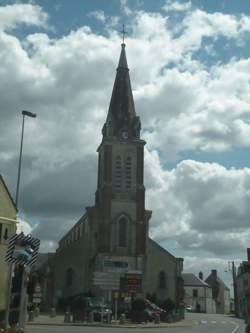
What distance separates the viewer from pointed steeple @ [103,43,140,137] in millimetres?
66188

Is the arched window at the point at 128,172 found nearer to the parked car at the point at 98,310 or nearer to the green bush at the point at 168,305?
the green bush at the point at 168,305

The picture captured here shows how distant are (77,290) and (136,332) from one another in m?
31.0

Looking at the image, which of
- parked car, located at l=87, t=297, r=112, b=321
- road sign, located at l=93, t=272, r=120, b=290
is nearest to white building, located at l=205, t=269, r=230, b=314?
parked car, located at l=87, t=297, r=112, b=321

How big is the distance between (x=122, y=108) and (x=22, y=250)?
1990 inches

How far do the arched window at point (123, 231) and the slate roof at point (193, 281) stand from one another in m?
53.1

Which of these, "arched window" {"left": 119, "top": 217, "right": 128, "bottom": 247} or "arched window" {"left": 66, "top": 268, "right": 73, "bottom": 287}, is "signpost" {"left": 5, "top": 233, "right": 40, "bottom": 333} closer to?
"arched window" {"left": 119, "top": 217, "right": 128, "bottom": 247}

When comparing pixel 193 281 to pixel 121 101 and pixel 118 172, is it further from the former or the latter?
pixel 121 101

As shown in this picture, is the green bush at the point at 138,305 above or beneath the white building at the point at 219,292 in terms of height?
beneath

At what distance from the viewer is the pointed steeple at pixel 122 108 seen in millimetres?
66188

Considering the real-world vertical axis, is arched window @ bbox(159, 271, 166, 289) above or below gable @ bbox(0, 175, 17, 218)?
below

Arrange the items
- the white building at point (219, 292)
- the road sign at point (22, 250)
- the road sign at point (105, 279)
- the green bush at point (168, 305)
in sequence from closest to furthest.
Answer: the road sign at point (22, 250) < the road sign at point (105, 279) < the green bush at point (168, 305) < the white building at point (219, 292)

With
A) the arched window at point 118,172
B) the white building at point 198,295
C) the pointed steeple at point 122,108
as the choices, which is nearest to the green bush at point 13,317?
the arched window at point 118,172

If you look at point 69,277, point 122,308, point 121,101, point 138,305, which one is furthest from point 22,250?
point 121,101

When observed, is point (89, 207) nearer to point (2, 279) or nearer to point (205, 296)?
Result: point (2, 279)
